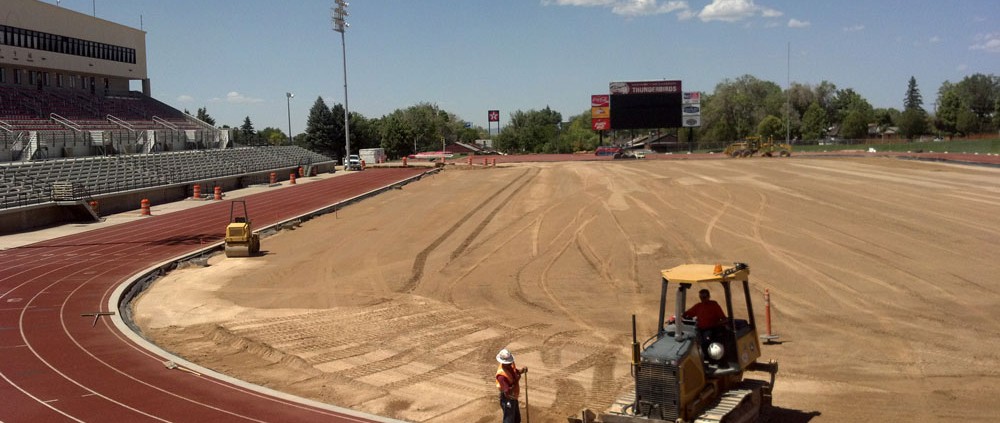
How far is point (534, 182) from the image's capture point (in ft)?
176

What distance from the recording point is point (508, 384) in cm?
1027

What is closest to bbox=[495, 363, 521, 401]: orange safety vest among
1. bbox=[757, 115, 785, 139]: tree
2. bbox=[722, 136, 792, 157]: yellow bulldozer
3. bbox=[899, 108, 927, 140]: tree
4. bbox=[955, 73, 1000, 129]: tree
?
bbox=[722, 136, 792, 157]: yellow bulldozer

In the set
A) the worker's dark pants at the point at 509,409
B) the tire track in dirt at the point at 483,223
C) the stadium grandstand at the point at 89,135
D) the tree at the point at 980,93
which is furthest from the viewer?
the tree at the point at 980,93

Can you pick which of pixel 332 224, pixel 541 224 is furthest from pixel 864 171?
pixel 332 224

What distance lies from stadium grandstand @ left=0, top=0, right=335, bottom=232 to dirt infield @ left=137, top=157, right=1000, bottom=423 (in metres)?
12.9

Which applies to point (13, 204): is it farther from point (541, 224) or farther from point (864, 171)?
point (864, 171)

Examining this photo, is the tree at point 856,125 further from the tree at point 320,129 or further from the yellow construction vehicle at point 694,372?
the yellow construction vehicle at point 694,372

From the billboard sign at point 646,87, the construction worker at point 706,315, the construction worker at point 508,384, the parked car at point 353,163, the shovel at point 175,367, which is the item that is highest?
the billboard sign at point 646,87

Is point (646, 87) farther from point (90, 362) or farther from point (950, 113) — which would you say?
point (90, 362)

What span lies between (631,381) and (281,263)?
16.4m

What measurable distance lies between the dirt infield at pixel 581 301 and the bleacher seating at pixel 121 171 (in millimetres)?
13311

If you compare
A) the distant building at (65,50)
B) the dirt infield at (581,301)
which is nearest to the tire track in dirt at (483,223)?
the dirt infield at (581,301)

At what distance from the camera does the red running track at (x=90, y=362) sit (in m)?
12.2

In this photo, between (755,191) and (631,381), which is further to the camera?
(755,191)
